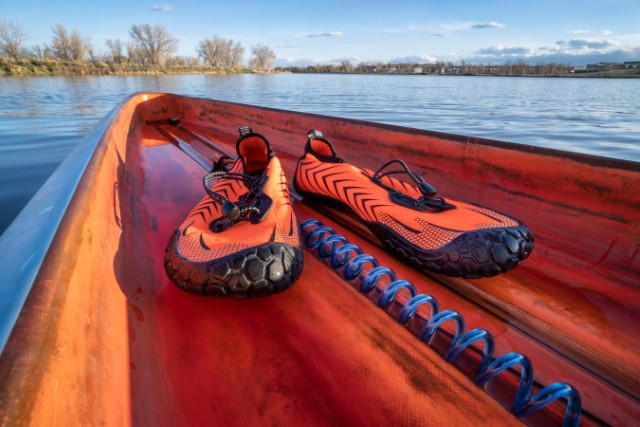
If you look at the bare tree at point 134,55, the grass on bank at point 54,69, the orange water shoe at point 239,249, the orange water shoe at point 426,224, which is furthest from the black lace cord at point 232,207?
the bare tree at point 134,55

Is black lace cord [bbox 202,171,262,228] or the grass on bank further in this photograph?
the grass on bank

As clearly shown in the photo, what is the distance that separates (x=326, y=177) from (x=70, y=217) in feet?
4.14

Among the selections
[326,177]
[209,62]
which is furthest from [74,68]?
[326,177]

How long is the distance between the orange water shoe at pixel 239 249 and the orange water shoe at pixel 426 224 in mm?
422

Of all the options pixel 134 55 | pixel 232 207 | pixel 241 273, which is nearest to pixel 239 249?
pixel 241 273

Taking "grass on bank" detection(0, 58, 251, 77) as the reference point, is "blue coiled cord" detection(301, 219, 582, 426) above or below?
below

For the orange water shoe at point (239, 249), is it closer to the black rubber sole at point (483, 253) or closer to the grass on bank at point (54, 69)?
the black rubber sole at point (483, 253)

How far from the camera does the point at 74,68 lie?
39.4 m

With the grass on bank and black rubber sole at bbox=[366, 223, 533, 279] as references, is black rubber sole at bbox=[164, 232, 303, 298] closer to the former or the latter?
black rubber sole at bbox=[366, 223, 533, 279]

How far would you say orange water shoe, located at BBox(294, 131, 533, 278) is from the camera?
128 centimetres

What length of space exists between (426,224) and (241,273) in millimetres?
838

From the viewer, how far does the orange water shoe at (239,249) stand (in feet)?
3.52

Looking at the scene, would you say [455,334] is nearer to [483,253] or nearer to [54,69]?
[483,253]

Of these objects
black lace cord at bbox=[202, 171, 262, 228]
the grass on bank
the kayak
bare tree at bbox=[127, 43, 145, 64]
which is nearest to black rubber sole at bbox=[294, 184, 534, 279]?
the kayak
